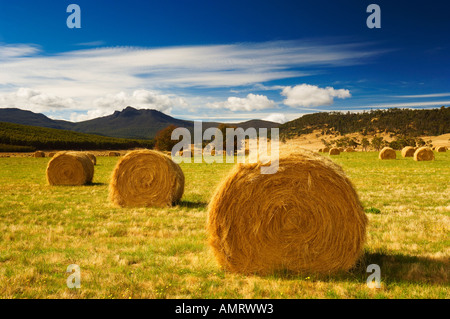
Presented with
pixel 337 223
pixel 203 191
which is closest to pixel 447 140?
pixel 203 191

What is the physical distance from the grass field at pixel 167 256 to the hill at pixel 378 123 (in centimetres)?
13338

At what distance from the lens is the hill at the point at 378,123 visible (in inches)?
5157

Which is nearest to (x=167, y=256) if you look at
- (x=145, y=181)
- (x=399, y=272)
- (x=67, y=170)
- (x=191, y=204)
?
(x=399, y=272)

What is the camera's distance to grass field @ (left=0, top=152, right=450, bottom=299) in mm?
5320

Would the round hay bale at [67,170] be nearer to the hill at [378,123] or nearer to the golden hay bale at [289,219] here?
the golden hay bale at [289,219]

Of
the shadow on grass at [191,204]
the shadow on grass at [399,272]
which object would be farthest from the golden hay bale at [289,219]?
the shadow on grass at [191,204]

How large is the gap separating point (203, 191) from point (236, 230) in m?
10.3

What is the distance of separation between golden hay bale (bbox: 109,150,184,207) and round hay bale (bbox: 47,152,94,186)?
756 cm

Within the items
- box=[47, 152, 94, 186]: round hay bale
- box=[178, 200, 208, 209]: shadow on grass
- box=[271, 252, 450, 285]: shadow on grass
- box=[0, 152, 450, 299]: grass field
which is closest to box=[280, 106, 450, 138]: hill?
box=[47, 152, 94, 186]: round hay bale

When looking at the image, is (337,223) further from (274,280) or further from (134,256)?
(134,256)

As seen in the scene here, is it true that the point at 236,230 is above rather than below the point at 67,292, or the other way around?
above

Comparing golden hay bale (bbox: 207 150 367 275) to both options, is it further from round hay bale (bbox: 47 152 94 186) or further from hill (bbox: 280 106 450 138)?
hill (bbox: 280 106 450 138)

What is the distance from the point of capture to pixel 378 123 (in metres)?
142

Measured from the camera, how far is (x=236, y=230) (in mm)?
6402
